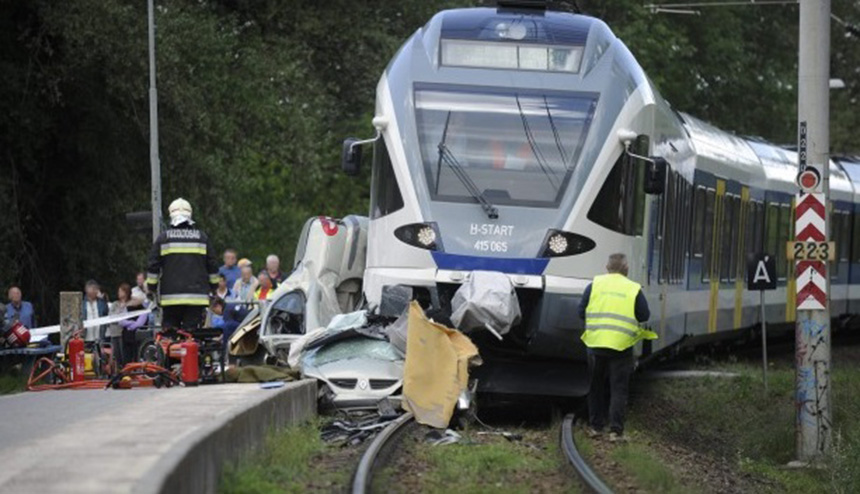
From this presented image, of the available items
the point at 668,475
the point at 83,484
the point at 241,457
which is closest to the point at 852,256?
the point at 668,475

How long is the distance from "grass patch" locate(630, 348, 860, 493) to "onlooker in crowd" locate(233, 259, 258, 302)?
5321 mm

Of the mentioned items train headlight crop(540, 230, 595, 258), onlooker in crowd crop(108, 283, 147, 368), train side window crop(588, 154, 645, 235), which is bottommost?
onlooker in crowd crop(108, 283, 147, 368)

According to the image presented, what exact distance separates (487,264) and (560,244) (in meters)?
0.69

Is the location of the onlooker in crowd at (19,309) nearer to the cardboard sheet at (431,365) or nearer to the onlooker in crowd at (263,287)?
the onlooker in crowd at (263,287)

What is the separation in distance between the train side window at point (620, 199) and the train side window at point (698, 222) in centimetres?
633

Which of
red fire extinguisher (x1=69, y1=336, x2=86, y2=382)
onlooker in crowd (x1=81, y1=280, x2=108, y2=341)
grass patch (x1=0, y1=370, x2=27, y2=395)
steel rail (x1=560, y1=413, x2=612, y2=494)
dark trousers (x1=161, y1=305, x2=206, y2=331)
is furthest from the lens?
onlooker in crowd (x1=81, y1=280, x2=108, y2=341)

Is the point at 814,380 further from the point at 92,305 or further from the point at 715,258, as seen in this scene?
the point at 92,305

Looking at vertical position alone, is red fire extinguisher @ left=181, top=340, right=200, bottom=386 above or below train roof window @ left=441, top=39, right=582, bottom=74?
below

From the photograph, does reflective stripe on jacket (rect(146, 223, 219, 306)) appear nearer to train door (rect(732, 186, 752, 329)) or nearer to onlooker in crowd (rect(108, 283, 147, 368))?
onlooker in crowd (rect(108, 283, 147, 368))

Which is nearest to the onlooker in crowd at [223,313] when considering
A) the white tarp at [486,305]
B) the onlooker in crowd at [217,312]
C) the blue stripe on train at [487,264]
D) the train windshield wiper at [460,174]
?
the onlooker in crowd at [217,312]

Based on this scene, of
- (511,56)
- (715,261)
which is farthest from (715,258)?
(511,56)

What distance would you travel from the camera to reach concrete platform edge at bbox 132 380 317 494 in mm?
9961

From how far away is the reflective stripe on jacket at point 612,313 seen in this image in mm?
18125

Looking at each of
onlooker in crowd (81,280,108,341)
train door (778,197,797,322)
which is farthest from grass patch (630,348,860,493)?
onlooker in crowd (81,280,108,341)
